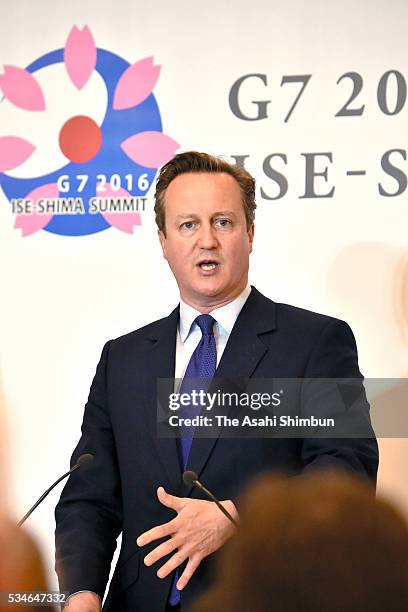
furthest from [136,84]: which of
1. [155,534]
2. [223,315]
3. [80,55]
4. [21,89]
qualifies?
[155,534]

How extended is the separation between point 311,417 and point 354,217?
2.76 feet

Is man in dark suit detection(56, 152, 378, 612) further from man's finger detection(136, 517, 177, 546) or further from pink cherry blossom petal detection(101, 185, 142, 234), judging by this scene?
pink cherry blossom petal detection(101, 185, 142, 234)

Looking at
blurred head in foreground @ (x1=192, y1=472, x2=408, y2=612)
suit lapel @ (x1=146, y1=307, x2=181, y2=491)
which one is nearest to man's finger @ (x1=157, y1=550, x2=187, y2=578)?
suit lapel @ (x1=146, y1=307, x2=181, y2=491)

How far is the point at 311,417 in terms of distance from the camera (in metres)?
2.53

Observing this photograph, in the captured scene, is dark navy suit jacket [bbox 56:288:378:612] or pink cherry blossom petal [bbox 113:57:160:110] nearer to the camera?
dark navy suit jacket [bbox 56:288:378:612]

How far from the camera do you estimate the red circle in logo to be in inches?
129

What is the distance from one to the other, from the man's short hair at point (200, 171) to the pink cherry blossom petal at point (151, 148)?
0.37 metres

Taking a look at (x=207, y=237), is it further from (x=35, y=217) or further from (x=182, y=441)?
(x=35, y=217)

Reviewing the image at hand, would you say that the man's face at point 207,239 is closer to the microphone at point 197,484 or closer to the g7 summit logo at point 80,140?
the g7 summit logo at point 80,140

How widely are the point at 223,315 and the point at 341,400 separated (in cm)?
44

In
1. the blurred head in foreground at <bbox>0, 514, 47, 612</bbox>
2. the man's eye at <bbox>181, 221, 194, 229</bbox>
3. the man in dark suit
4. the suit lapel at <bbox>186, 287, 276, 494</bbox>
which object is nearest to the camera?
the blurred head in foreground at <bbox>0, 514, 47, 612</bbox>

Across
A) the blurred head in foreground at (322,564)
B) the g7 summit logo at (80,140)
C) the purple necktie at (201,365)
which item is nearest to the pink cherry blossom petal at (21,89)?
the g7 summit logo at (80,140)

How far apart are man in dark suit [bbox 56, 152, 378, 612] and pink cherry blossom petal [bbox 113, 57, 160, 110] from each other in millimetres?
527

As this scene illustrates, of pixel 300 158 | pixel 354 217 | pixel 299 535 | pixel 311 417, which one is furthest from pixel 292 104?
pixel 299 535
